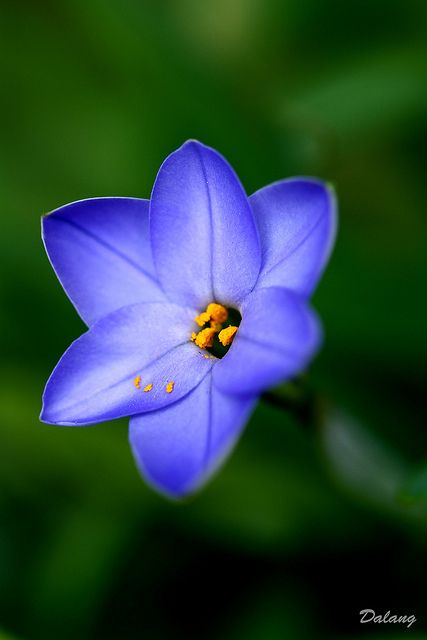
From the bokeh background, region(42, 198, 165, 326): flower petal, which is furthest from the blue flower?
the bokeh background

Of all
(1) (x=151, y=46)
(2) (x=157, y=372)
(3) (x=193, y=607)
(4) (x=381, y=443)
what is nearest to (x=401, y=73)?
(1) (x=151, y=46)

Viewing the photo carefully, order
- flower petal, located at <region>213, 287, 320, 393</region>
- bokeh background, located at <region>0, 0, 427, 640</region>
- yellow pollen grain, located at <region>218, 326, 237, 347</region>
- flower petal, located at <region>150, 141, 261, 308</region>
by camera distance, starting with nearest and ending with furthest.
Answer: flower petal, located at <region>213, 287, 320, 393</region>, flower petal, located at <region>150, 141, 261, 308</region>, yellow pollen grain, located at <region>218, 326, 237, 347</region>, bokeh background, located at <region>0, 0, 427, 640</region>

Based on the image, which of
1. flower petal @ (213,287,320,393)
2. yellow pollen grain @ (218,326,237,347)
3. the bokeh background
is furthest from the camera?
the bokeh background

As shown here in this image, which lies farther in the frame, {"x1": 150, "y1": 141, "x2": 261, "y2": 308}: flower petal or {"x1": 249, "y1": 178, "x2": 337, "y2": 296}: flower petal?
{"x1": 150, "y1": 141, "x2": 261, "y2": 308}: flower petal

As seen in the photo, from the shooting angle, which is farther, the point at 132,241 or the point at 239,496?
the point at 239,496

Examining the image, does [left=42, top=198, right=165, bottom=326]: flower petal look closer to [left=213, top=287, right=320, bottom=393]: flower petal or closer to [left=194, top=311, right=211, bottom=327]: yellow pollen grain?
[left=194, top=311, right=211, bottom=327]: yellow pollen grain

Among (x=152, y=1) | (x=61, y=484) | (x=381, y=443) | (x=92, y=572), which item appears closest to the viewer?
(x=381, y=443)

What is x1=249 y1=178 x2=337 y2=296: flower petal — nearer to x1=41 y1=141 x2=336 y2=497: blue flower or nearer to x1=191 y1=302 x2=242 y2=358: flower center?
x1=41 y1=141 x2=336 y2=497: blue flower

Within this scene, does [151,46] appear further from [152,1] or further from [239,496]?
[239,496]

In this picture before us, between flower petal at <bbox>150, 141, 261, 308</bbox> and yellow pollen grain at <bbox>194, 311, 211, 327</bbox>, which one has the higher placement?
flower petal at <bbox>150, 141, 261, 308</bbox>
